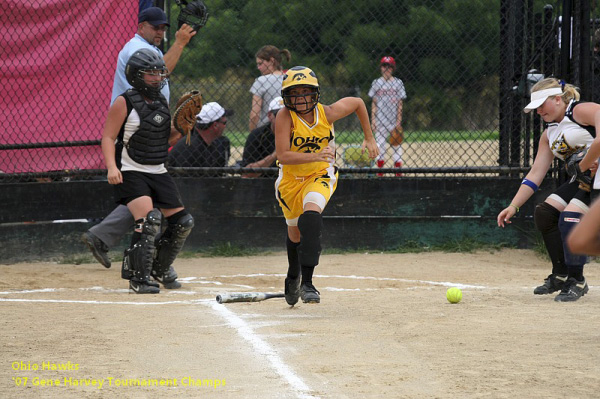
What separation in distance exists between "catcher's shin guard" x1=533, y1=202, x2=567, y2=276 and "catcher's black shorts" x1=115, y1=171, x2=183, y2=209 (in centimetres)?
302

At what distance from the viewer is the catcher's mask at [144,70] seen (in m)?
7.21

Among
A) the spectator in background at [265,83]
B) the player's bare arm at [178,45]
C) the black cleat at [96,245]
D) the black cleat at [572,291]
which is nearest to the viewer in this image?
the black cleat at [572,291]

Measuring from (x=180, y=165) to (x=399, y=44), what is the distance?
3930mm

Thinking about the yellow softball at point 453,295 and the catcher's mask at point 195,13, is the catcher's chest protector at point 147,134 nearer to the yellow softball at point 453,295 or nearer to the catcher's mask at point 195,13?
the catcher's mask at point 195,13

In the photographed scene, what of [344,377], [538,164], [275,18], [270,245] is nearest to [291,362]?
[344,377]

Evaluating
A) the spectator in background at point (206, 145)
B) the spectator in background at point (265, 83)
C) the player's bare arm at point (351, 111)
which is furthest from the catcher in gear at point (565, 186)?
the spectator in background at point (206, 145)

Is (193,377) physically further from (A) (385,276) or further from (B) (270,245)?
(B) (270,245)

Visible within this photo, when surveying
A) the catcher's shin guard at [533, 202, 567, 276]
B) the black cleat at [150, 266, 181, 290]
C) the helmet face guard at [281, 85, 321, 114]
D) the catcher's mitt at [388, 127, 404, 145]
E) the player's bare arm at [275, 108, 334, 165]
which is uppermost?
the helmet face guard at [281, 85, 321, 114]

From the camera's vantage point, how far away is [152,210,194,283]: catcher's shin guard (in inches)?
292

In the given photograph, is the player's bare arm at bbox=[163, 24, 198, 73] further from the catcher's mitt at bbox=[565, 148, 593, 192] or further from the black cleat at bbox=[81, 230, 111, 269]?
the catcher's mitt at bbox=[565, 148, 593, 192]

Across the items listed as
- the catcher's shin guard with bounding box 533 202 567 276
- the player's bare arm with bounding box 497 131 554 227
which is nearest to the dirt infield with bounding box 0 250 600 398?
the catcher's shin guard with bounding box 533 202 567 276

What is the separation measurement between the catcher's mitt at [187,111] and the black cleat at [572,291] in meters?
3.36

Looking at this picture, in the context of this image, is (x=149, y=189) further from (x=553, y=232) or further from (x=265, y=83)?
(x=553, y=232)

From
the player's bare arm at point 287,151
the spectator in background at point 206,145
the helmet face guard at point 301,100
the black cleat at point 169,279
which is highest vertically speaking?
the helmet face guard at point 301,100
